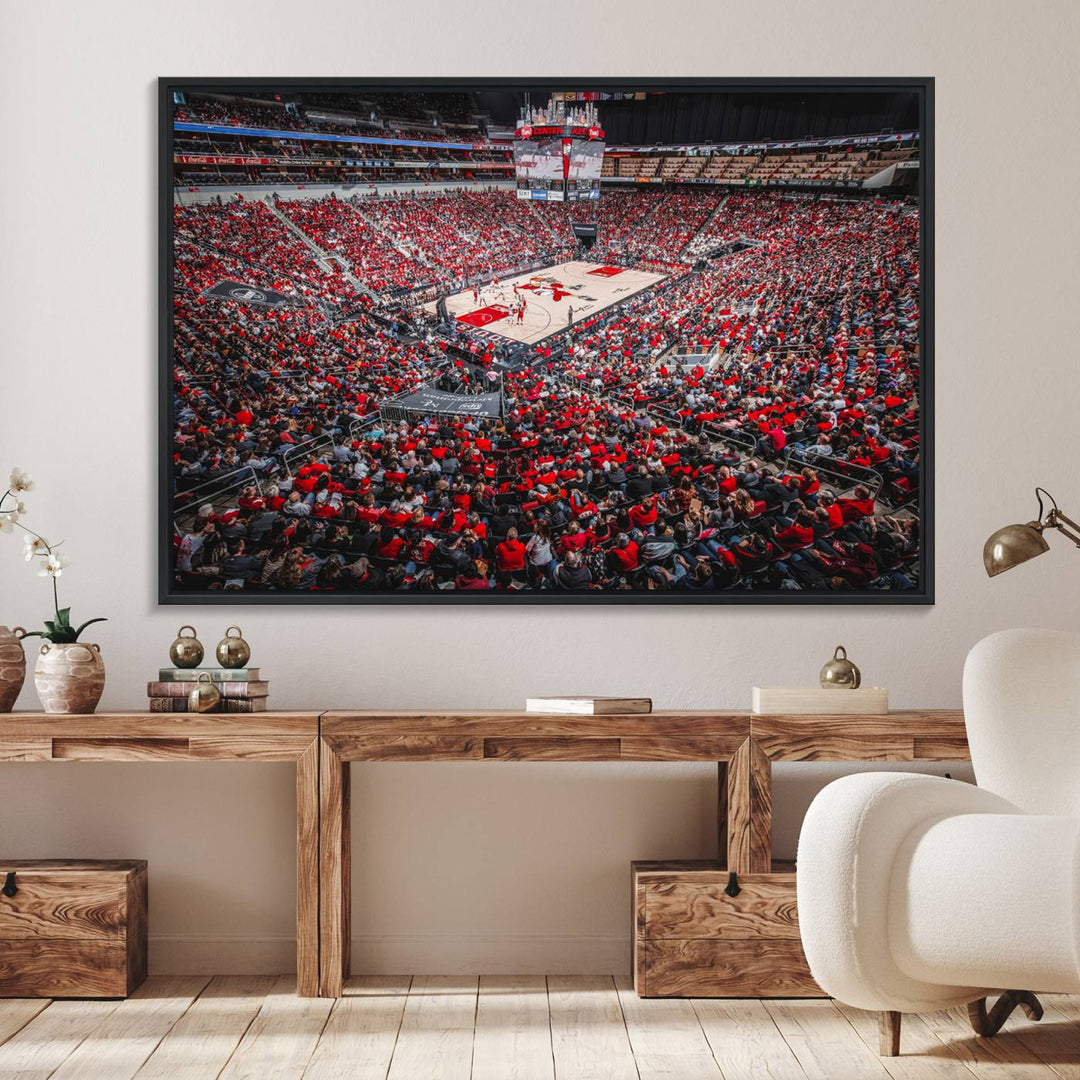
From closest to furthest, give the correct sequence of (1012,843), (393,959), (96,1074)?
(1012,843) < (96,1074) < (393,959)

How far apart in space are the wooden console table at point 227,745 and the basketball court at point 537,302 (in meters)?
1.16

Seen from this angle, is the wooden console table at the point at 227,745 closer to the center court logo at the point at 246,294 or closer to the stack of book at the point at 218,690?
the stack of book at the point at 218,690

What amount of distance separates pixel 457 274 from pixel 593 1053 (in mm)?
1955

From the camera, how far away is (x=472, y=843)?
3.03 meters

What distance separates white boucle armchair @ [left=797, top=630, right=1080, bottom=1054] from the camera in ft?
6.31

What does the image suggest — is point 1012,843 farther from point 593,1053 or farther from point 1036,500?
point 1036,500

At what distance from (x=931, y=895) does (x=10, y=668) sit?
2110 millimetres

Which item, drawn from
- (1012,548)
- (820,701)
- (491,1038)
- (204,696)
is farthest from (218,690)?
(1012,548)

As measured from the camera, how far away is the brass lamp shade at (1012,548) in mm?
2439

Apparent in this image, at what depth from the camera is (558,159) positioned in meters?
3.10

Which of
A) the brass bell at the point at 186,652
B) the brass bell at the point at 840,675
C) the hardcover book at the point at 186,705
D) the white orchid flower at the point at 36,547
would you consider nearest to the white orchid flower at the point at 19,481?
the white orchid flower at the point at 36,547

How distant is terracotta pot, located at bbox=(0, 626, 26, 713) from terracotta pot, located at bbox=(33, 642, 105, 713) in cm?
7

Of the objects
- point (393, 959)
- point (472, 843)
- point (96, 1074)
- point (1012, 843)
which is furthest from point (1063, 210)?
point (96, 1074)

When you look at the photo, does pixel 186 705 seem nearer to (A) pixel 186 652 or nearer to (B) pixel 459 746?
(A) pixel 186 652
